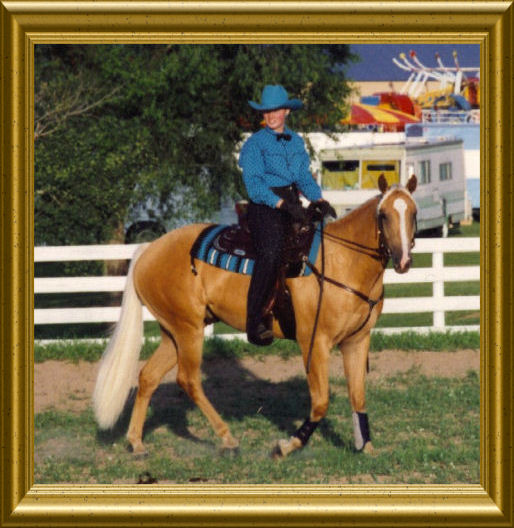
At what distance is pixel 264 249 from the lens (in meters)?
7.00

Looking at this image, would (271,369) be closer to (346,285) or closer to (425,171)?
(346,285)

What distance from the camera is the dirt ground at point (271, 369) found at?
959 cm

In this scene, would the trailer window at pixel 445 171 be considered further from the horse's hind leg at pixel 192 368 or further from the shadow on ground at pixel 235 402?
the horse's hind leg at pixel 192 368

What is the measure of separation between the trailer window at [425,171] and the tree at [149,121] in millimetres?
11265

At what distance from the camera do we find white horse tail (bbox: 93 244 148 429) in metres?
7.48

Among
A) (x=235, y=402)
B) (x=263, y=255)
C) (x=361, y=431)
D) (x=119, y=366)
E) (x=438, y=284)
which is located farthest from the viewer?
(x=438, y=284)

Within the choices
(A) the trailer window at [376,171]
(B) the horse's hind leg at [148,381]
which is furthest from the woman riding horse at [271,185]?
(A) the trailer window at [376,171]

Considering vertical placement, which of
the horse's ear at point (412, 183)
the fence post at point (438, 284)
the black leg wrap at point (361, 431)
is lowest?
the black leg wrap at point (361, 431)

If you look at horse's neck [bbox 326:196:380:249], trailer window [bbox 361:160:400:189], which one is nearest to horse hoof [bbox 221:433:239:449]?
horse's neck [bbox 326:196:380:249]

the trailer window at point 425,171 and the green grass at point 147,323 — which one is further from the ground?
the trailer window at point 425,171

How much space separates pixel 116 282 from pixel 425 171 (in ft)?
60.8

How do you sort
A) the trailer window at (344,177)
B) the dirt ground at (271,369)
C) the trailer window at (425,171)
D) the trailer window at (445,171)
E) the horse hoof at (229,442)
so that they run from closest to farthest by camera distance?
Result: 1. the horse hoof at (229,442)
2. the dirt ground at (271,369)
3. the trailer window at (344,177)
4. the trailer window at (425,171)
5. the trailer window at (445,171)

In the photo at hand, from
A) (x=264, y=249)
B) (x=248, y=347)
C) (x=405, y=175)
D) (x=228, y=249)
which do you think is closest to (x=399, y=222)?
(x=264, y=249)

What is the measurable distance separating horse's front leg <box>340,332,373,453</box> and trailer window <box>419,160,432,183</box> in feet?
71.1
